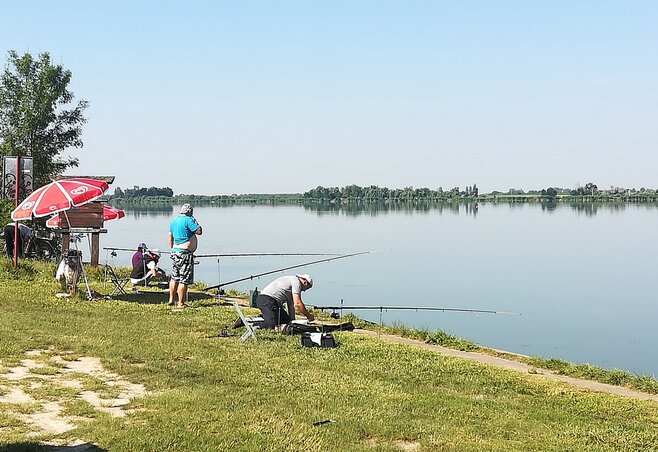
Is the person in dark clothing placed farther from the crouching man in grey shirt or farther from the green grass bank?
the crouching man in grey shirt

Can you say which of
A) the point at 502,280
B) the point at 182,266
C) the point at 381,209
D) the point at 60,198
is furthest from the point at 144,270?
the point at 381,209

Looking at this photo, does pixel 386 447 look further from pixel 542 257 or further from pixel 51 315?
pixel 542 257

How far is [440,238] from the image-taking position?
173ft

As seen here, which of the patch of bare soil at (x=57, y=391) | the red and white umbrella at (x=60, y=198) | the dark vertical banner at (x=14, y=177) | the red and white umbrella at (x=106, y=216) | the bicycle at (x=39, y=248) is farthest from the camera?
the bicycle at (x=39, y=248)

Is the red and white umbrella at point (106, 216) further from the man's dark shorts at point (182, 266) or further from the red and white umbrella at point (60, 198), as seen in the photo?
the man's dark shorts at point (182, 266)

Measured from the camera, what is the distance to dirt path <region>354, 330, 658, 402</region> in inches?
306

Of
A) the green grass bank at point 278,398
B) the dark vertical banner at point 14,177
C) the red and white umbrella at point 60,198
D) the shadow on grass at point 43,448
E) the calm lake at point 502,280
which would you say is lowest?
the calm lake at point 502,280

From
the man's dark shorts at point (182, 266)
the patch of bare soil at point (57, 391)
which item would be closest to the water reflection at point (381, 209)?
the man's dark shorts at point (182, 266)

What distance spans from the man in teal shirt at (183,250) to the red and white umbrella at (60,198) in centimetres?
174

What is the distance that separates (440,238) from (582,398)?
151ft

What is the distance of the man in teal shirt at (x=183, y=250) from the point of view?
12016 millimetres

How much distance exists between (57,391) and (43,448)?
5.29 feet

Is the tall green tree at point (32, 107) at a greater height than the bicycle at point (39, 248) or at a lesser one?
greater

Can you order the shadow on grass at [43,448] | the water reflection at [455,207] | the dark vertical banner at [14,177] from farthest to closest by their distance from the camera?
the water reflection at [455,207], the dark vertical banner at [14,177], the shadow on grass at [43,448]
